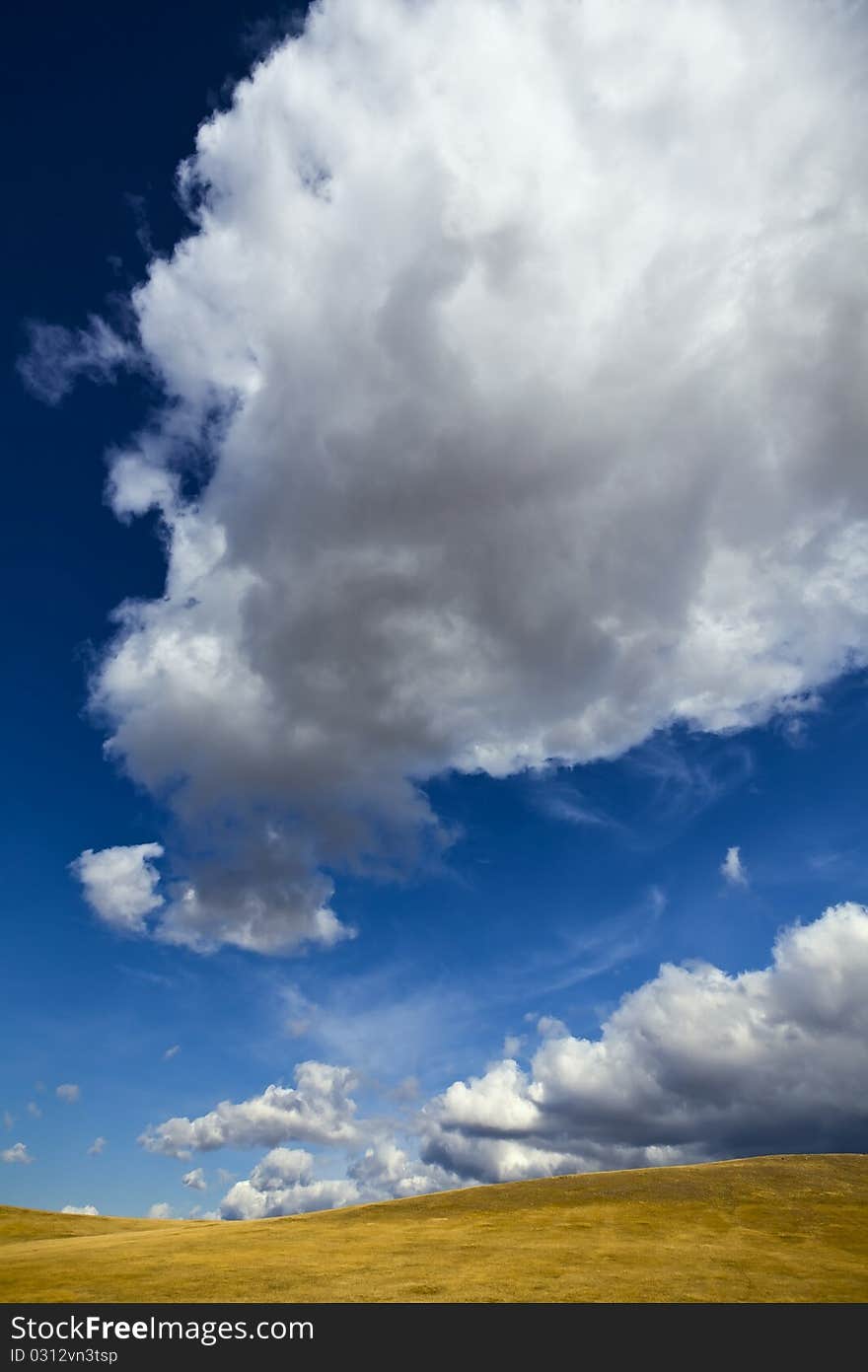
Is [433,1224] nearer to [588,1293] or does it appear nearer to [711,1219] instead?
[711,1219]

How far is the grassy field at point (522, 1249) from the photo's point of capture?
129 feet

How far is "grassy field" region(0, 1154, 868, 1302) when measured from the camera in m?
39.3

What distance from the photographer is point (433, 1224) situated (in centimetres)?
6384

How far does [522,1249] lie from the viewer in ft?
165

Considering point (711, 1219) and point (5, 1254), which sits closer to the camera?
point (5, 1254)

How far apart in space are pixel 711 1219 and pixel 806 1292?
2379 cm
